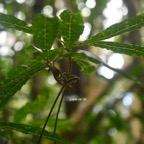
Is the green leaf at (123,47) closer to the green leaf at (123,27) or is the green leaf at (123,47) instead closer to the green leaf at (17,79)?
the green leaf at (123,27)

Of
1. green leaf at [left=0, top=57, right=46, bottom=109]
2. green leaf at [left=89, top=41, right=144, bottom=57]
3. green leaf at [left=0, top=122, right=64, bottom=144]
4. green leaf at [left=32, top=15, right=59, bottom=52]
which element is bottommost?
green leaf at [left=0, top=122, right=64, bottom=144]

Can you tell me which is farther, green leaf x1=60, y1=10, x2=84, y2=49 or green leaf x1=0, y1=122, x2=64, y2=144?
green leaf x1=0, y1=122, x2=64, y2=144

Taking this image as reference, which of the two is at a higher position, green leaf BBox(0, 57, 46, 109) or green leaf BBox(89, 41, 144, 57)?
green leaf BBox(89, 41, 144, 57)

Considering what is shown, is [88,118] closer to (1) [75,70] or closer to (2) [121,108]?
(1) [75,70]

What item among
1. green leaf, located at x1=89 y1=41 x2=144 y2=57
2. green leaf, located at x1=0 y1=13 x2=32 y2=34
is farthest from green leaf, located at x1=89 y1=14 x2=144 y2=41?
green leaf, located at x1=0 y1=13 x2=32 y2=34

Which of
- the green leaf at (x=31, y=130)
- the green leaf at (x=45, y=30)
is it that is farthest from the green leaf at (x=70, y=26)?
the green leaf at (x=31, y=130)

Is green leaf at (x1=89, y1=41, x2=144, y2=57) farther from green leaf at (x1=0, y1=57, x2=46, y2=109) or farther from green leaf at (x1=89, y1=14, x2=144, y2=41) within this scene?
green leaf at (x1=0, y1=57, x2=46, y2=109)

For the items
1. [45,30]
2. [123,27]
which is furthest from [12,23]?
[123,27]
